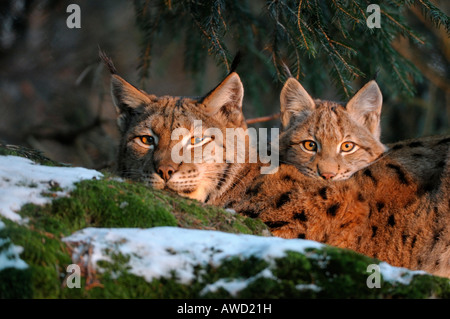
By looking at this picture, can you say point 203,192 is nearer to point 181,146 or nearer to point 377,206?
point 181,146

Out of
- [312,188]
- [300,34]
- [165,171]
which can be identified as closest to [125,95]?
[165,171]

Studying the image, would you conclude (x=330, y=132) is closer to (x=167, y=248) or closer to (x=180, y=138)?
(x=180, y=138)

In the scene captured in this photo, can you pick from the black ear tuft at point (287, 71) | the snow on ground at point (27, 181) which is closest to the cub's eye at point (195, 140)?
the snow on ground at point (27, 181)

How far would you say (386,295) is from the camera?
267 centimetres

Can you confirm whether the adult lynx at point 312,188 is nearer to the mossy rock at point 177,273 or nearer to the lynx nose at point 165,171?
the lynx nose at point 165,171

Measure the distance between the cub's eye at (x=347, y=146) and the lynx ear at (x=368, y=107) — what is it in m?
0.35

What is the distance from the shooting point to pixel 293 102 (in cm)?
545

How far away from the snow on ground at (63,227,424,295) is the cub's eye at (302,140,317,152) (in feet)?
7.39

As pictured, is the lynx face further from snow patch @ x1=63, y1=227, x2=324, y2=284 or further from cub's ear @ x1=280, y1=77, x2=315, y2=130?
snow patch @ x1=63, y1=227, x2=324, y2=284

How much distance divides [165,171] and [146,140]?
1.94 feet

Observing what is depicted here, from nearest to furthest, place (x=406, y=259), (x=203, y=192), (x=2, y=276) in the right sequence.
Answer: (x=2, y=276), (x=406, y=259), (x=203, y=192)
